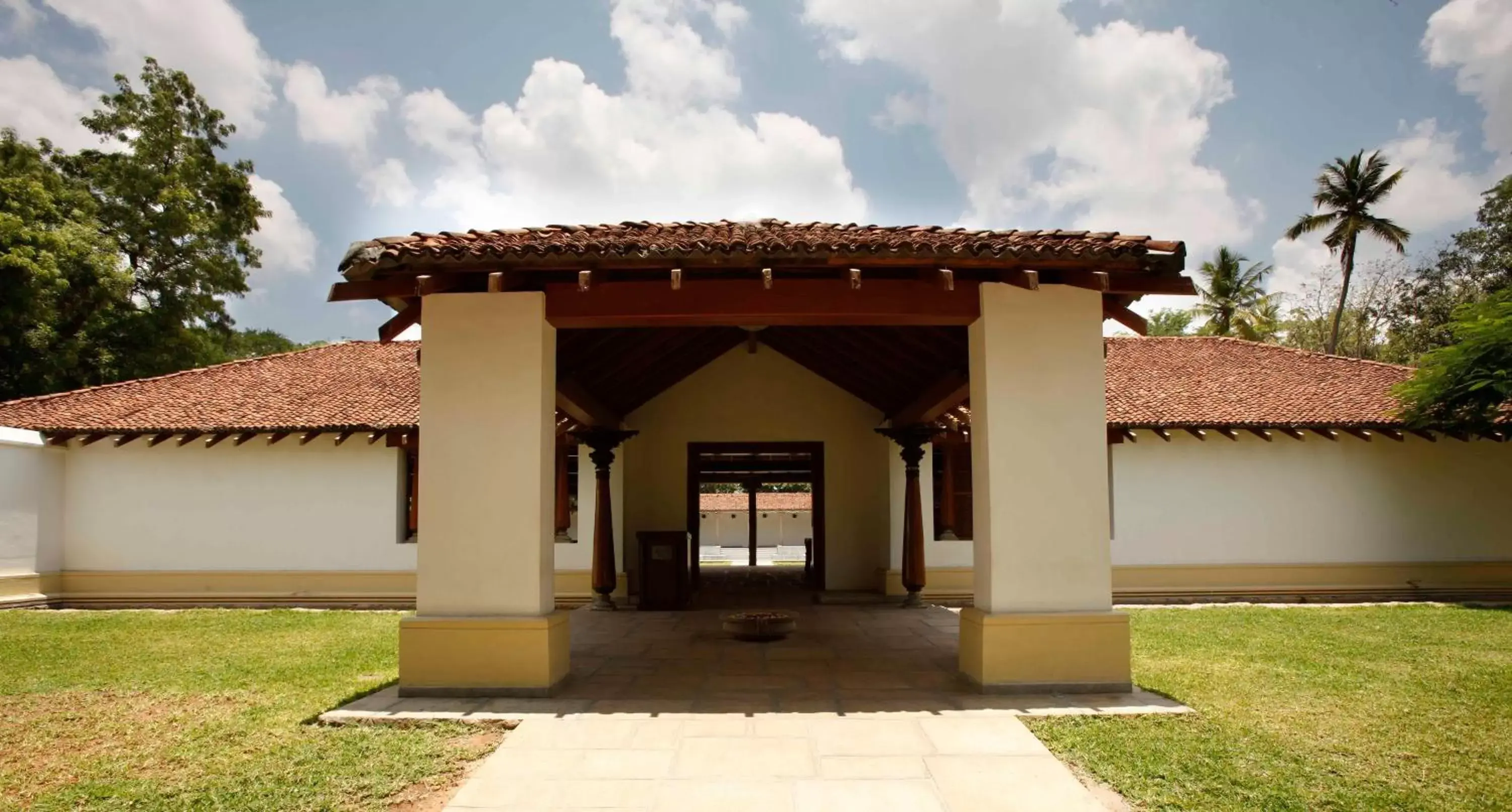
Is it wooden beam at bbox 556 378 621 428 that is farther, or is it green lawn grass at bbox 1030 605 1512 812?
wooden beam at bbox 556 378 621 428

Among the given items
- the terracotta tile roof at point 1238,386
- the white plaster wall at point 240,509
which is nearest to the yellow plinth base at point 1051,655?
the terracotta tile roof at point 1238,386

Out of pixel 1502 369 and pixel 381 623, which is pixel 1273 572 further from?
pixel 381 623

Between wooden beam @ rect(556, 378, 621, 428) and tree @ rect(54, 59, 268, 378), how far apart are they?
14685 millimetres

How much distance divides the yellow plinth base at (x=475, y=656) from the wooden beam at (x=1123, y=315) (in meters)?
4.54

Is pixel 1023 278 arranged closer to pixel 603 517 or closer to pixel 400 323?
pixel 400 323

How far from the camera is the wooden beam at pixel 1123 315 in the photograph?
5.93 m

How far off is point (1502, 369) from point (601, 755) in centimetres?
1217

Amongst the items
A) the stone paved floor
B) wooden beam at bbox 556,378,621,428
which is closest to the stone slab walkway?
the stone paved floor

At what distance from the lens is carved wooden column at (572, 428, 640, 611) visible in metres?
10.7

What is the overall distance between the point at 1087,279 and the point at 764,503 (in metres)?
26.1

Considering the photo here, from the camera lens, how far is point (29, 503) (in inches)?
448

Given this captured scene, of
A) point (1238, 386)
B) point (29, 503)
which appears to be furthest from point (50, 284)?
point (1238, 386)

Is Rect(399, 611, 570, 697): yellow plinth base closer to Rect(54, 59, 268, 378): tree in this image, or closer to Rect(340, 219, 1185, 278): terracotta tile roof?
Rect(340, 219, 1185, 278): terracotta tile roof

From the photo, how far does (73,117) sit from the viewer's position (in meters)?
20.5
